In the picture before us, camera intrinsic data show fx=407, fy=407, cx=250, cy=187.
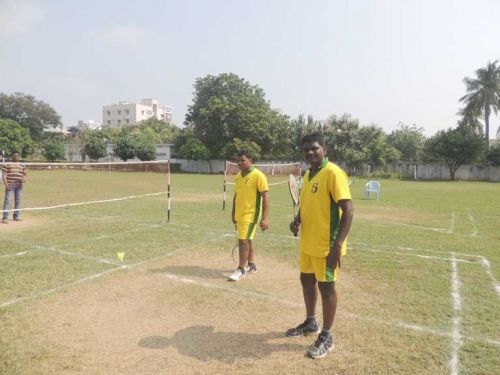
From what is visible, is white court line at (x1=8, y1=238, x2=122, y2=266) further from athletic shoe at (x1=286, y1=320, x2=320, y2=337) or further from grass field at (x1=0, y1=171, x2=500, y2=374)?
athletic shoe at (x1=286, y1=320, x2=320, y2=337)

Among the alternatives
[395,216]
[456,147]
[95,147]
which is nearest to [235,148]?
[95,147]

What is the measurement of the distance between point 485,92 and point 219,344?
5805 cm

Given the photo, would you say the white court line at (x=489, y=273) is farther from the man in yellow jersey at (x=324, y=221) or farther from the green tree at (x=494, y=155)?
the green tree at (x=494, y=155)

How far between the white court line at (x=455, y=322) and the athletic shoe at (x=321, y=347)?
1159mm

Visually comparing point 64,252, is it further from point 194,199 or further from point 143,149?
point 143,149

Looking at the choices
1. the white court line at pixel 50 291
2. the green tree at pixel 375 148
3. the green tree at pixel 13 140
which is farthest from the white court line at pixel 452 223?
the green tree at pixel 13 140

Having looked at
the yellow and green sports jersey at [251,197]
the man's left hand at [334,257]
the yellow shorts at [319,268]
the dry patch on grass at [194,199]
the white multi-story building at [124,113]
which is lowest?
the dry patch on grass at [194,199]

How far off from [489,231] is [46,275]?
37.7 ft

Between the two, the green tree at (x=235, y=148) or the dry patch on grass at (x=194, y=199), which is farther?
the green tree at (x=235, y=148)

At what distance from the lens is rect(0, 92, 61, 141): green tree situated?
7944 cm

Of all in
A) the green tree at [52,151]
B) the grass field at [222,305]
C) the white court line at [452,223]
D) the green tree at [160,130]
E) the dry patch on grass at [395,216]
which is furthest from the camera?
the green tree at [160,130]

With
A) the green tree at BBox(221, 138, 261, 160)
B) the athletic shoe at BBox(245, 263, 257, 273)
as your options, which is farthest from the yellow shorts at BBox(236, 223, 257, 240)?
the green tree at BBox(221, 138, 261, 160)

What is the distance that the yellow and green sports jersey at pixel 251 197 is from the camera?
21.9 ft

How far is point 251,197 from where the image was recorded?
22.0 ft
